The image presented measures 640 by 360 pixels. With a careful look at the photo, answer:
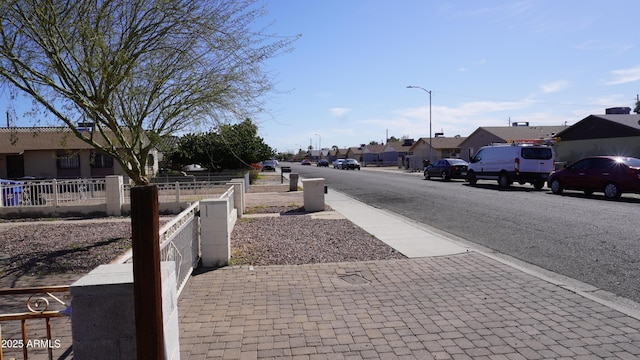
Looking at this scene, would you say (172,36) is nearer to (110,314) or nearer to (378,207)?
(110,314)

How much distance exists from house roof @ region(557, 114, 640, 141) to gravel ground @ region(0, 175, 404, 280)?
90.7ft

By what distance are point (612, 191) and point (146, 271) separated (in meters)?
19.0

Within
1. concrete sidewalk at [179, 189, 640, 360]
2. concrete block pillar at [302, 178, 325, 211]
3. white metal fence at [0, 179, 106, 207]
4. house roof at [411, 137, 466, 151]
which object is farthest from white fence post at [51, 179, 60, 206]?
house roof at [411, 137, 466, 151]

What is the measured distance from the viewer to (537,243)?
9078 mm

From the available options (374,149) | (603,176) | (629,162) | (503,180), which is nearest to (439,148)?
(374,149)

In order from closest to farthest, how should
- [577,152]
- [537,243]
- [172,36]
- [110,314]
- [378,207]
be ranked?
1. [110,314]
2. [172,36]
3. [537,243]
4. [378,207]
5. [577,152]

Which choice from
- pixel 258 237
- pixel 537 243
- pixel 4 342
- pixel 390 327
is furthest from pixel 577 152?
pixel 4 342

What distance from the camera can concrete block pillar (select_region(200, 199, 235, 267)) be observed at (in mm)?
7324

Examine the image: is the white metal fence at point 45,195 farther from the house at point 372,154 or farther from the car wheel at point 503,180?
the house at point 372,154

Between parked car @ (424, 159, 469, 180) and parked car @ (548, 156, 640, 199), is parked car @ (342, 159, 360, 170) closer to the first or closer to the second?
parked car @ (424, 159, 469, 180)

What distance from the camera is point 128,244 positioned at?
987 centimetres

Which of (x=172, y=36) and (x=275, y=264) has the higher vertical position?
(x=172, y=36)

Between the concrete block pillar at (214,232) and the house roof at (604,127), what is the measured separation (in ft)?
106

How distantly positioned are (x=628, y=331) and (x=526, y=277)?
2028 millimetres
